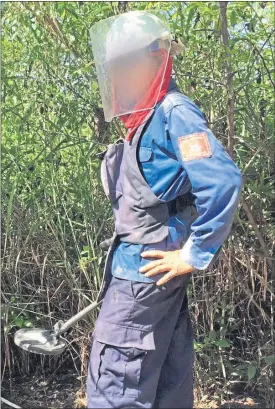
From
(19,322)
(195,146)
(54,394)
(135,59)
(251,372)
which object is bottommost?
(54,394)

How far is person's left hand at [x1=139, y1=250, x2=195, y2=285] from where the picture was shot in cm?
190

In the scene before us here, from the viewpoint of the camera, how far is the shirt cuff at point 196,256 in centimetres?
186

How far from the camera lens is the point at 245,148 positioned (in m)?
2.78

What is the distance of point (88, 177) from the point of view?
2.93 m

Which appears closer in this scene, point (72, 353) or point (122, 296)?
point (122, 296)

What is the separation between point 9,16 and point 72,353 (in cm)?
169

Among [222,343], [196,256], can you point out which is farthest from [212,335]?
[196,256]

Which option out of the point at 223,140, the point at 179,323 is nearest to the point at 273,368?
the point at 179,323

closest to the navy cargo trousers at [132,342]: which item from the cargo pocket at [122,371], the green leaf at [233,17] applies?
the cargo pocket at [122,371]

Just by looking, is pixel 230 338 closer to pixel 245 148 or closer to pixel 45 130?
pixel 245 148

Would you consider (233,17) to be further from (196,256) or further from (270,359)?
(270,359)

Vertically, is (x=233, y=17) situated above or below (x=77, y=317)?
above

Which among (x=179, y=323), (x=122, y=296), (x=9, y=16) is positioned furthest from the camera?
(x=9, y=16)

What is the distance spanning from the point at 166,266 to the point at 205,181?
12.3 inches
